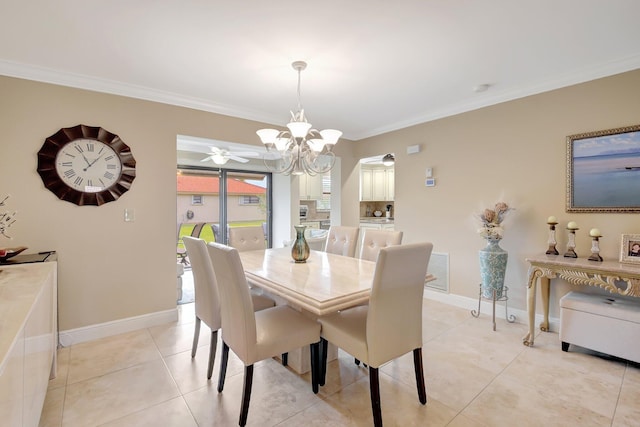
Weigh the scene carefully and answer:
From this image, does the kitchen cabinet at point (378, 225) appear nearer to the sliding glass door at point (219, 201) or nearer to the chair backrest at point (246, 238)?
the sliding glass door at point (219, 201)

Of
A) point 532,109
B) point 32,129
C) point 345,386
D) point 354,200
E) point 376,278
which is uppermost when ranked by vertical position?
point 532,109

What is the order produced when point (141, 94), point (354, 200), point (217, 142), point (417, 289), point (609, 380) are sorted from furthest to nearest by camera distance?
point (354, 200), point (217, 142), point (141, 94), point (609, 380), point (417, 289)

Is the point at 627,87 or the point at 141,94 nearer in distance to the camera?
the point at 627,87

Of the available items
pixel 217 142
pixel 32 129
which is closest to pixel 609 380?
pixel 217 142

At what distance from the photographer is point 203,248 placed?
6.74 feet

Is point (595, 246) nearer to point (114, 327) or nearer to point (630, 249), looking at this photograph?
point (630, 249)

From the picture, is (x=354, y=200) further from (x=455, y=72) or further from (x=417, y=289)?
(x=417, y=289)

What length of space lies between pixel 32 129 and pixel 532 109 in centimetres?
470

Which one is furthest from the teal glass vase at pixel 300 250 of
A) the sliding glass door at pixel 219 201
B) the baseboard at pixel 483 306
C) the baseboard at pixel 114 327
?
the sliding glass door at pixel 219 201

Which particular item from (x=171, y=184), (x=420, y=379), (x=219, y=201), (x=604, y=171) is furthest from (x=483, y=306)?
(x=219, y=201)

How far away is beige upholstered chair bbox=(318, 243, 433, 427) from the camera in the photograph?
1.58 metres

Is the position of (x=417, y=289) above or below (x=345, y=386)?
above

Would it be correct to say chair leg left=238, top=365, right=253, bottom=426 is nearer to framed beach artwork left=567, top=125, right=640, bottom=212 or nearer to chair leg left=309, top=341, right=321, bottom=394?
chair leg left=309, top=341, right=321, bottom=394

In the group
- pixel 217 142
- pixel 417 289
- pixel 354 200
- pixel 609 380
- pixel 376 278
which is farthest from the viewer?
pixel 354 200
